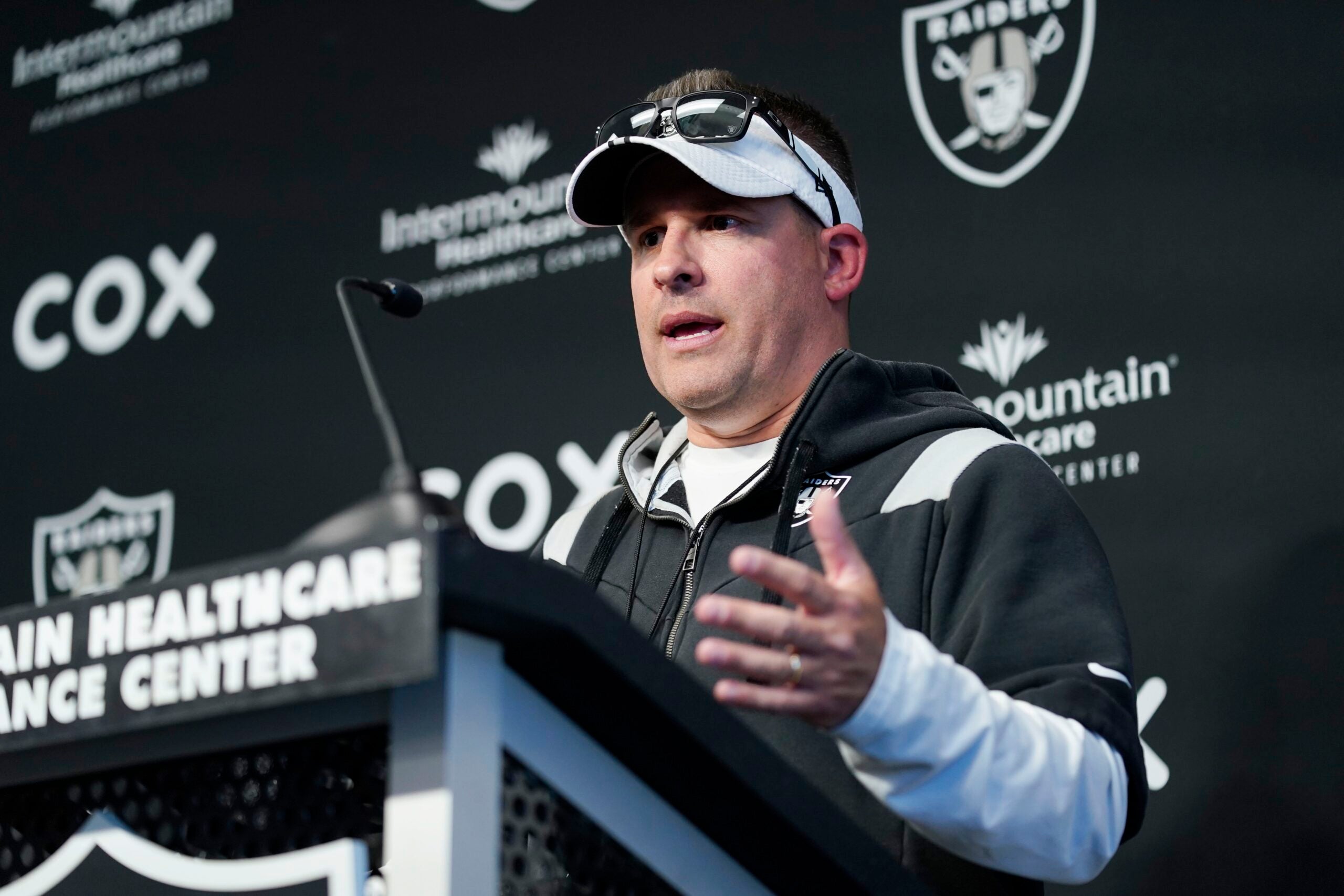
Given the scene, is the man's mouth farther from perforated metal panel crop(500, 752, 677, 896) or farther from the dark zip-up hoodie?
perforated metal panel crop(500, 752, 677, 896)

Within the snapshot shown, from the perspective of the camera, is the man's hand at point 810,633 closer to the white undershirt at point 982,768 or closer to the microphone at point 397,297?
the white undershirt at point 982,768

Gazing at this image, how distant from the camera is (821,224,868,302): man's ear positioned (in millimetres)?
1606

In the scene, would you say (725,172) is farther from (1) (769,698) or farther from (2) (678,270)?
(1) (769,698)

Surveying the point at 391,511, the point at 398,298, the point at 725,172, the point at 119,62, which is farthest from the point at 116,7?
the point at 391,511

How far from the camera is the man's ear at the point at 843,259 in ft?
5.27

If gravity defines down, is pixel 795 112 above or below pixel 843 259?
above

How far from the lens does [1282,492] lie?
1.58 metres

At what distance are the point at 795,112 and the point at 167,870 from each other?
1.15 m

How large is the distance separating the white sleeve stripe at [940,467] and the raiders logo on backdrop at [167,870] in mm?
707

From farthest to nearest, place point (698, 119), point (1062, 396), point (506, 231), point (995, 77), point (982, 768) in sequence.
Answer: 1. point (506, 231)
2. point (995, 77)
3. point (1062, 396)
4. point (698, 119)
5. point (982, 768)

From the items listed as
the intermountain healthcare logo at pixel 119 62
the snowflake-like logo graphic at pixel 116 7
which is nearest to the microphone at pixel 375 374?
the intermountain healthcare logo at pixel 119 62

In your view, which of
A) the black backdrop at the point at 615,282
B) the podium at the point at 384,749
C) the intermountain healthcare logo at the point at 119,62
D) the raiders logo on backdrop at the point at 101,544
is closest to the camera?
the podium at the point at 384,749

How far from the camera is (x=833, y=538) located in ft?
2.50

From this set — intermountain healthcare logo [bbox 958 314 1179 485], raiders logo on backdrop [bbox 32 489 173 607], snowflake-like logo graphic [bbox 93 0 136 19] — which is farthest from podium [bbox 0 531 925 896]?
snowflake-like logo graphic [bbox 93 0 136 19]
